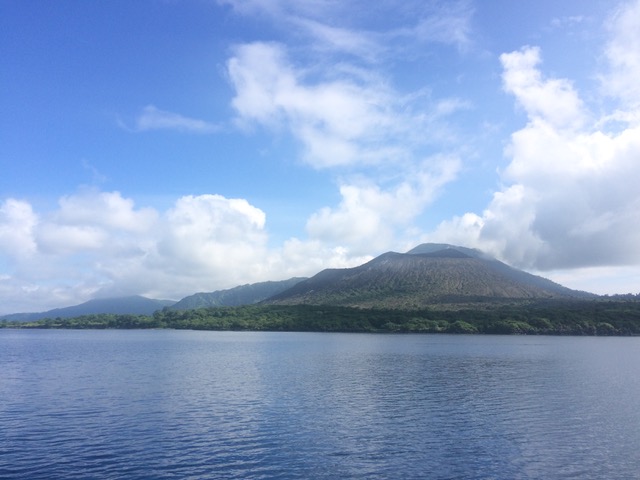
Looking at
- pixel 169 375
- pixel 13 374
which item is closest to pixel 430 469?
pixel 169 375

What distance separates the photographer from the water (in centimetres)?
2639

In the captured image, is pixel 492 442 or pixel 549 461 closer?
pixel 549 461

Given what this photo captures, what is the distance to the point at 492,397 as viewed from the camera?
158 feet

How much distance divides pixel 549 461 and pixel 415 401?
699 inches

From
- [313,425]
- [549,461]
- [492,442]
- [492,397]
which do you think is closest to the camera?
[549,461]

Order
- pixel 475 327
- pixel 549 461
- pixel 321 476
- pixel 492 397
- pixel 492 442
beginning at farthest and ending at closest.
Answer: pixel 475 327
pixel 492 397
pixel 492 442
pixel 549 461
pixel 321 476

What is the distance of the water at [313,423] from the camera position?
26.4m

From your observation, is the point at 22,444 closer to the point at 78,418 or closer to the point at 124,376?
the point at 78,418

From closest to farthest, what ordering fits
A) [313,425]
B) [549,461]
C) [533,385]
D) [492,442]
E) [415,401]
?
1. [549,461]
2. [492,442]
3. [313,425]
4. [415,401]
5. [533,385]

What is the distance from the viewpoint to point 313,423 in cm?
3566

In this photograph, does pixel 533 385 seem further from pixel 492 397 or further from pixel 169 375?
pixel 169 375

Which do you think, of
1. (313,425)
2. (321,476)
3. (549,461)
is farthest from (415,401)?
(321,476)

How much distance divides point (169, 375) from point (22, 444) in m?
30.5

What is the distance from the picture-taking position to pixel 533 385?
56625 millimetres
